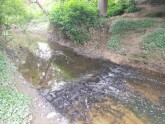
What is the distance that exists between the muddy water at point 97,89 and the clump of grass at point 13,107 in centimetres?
170

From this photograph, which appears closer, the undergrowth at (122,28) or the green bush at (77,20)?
the undergrowth at (122,28)

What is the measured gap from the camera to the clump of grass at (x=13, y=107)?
9078mm

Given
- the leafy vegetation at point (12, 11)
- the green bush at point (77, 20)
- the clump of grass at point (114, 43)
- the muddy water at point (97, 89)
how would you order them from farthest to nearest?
1. the green bush at point (77, 20)
2. the clump of grass at point (114, 43)
3. the leafy vegetation at point (12, 11)
4. the muddy water at point (97, 89)

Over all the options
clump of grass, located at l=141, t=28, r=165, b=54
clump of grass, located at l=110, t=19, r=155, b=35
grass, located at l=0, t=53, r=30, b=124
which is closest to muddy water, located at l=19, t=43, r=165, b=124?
clump of grass, located at l=141, t=28, r=165, b=54

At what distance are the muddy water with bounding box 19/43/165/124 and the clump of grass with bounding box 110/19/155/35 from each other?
270 cm

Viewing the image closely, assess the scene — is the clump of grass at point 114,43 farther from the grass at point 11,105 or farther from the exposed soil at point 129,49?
the grass at point 11,105

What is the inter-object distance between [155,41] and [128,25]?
2.89 m

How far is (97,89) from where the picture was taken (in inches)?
522

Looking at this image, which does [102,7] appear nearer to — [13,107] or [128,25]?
[128,25]

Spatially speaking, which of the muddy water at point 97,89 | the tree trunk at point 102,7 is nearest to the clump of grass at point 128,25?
the tree trunk at point 102,7

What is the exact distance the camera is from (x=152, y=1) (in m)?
22.0

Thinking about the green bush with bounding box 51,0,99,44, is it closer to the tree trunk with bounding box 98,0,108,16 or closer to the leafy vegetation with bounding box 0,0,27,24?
the tree trunk with bounding box 98,0,108,16

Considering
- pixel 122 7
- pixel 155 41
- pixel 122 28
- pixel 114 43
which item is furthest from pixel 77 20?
pixel 155 41

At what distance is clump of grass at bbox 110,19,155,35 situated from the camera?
17809 mm
